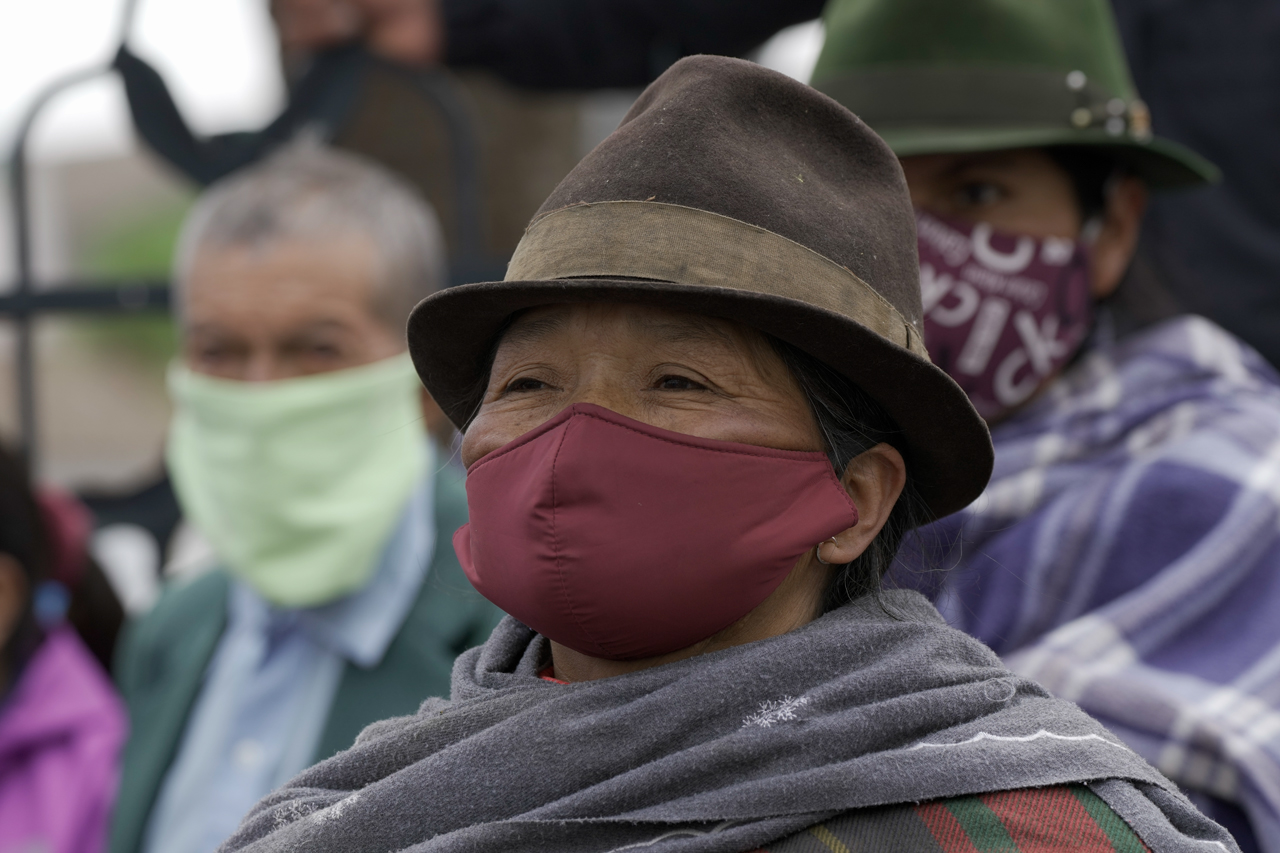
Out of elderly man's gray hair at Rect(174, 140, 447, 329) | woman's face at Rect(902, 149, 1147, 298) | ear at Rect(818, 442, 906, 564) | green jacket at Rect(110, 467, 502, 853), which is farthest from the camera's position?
elderly man's gray hair at Rect(174, 140, 447, 329)

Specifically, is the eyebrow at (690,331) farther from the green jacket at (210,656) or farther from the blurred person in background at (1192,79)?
the blurred person in background at (1192,79)

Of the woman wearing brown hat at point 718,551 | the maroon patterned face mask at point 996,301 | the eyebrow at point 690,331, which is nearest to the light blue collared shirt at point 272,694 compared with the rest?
the woman wearing brown hat at point 718,551

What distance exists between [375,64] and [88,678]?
1966 millimetres

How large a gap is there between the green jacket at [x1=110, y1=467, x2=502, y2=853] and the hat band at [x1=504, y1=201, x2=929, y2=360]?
95cm

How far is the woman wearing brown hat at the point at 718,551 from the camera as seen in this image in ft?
4.67

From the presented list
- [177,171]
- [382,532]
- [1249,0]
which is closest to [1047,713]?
[382,532]

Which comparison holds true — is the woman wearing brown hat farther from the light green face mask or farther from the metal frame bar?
the metal frame bar

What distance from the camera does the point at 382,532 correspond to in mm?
2836

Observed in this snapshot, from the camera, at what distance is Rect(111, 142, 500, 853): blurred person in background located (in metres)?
2.72

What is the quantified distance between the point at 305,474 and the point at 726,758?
1.71 m

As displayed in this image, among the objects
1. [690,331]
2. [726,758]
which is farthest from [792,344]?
[726,758]

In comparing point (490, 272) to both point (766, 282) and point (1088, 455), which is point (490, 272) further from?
point (766, 282)

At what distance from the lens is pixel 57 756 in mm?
3482

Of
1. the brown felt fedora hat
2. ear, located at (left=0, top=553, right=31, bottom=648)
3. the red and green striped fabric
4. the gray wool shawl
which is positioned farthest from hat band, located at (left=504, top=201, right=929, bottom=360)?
ear, located at (left=0, top=553, right=31, bottom=648)
